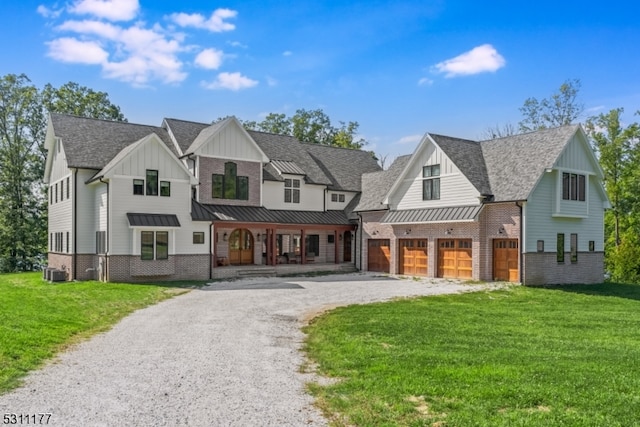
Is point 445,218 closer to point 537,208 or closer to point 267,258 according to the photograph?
point 537,208

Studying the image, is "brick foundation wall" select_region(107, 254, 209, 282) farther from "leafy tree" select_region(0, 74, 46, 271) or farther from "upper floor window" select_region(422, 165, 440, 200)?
"leafy tree" select_region(0, 74, 46, 271)

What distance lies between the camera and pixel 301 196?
107 feet

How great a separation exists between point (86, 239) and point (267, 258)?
9.21 meters

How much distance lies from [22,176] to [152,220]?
2117 centimetres

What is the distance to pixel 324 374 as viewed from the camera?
871cm

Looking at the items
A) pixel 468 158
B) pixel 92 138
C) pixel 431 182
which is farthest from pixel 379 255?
pixel 92 138

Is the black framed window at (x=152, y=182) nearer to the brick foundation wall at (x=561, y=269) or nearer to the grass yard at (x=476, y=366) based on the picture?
the grass yard at (x=476, y=366)

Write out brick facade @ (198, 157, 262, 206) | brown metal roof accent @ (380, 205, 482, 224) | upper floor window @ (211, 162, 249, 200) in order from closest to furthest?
brown metal roof accent @ (380, 205, 482, 224)
brick facade @ (198, 157, 262, 206)
upper floor window @ (211, 162, 249, 200)

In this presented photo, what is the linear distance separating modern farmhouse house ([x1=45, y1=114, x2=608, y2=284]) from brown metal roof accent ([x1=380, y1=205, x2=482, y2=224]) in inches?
3.0

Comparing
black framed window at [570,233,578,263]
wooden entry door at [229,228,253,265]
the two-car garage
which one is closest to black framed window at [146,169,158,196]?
wooden entry door at [229,228,253,265]

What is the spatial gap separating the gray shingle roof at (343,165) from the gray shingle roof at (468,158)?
871 centimetres

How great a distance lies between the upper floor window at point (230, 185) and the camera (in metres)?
28.6

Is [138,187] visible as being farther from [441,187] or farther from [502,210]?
[502,210]

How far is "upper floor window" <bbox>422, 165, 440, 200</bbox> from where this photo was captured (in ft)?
89.6
